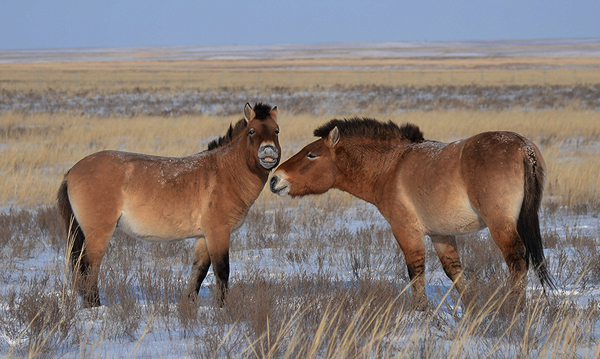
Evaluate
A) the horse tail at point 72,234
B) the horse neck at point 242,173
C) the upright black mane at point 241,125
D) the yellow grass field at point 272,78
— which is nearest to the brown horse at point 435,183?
the horse neck at point 242,173

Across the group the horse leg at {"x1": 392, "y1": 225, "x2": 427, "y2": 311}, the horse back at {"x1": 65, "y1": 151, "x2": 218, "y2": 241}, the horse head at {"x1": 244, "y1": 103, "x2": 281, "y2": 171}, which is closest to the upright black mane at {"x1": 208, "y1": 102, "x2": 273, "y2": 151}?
the horse head at {"x1": 244, "y1": 103, "x2": 281, "y2": 171}

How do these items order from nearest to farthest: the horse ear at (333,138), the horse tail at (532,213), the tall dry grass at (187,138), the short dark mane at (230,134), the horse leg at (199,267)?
the horse tail at (532,213), the horse leg at (199,267), the horse ear at (333,138), the short dark mane at (230,134), the tall dry grass at (187,138)

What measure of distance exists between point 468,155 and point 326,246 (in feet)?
10.6

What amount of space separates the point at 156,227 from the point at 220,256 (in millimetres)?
666

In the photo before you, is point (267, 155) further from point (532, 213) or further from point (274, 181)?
point (532, 213)

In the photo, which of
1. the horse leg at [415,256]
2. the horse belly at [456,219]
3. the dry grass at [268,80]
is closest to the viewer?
the horse belly at [456,219]

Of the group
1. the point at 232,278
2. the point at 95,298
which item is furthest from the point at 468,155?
the point at 95,298

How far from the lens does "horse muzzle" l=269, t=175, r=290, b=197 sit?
18.3ft

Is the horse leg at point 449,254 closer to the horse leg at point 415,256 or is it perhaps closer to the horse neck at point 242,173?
the horse leg at point 415,256

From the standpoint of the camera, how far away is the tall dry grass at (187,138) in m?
10.9

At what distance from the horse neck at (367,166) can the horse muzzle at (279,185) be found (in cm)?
54

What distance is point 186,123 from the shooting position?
67.5 ft

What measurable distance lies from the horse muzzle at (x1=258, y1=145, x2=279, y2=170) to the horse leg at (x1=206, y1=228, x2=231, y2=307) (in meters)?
0.72

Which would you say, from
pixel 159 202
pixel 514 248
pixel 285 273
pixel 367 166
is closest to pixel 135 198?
pixel 159 202
